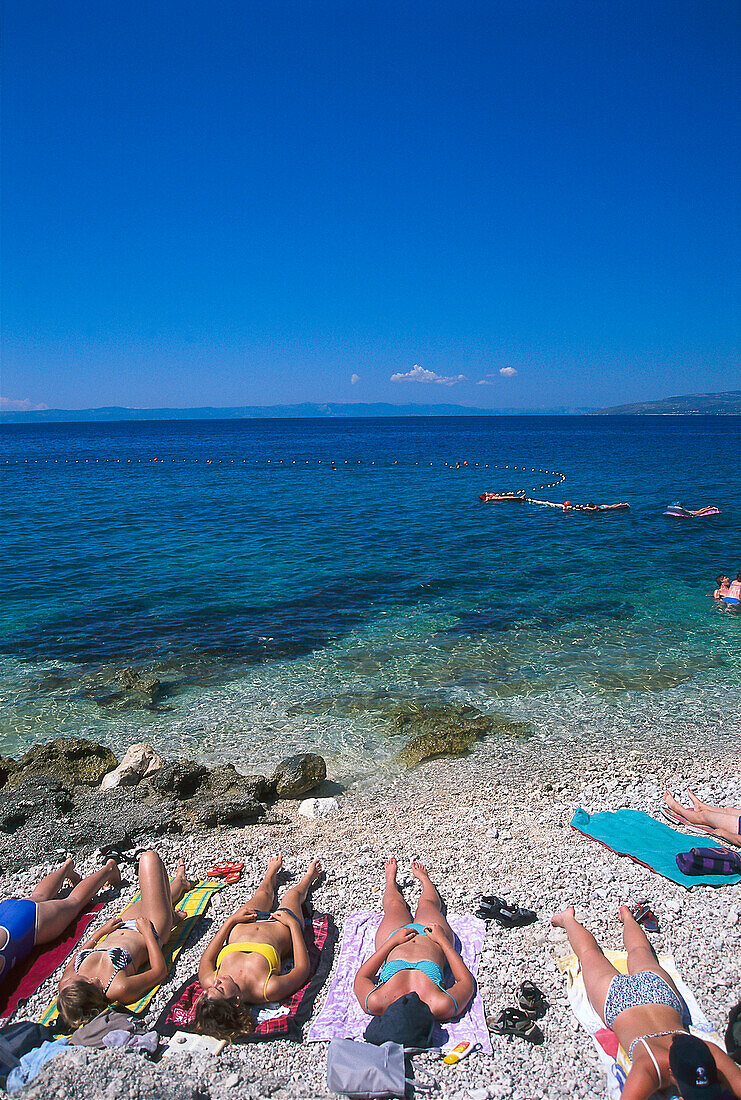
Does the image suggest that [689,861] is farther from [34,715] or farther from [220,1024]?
[34,715]

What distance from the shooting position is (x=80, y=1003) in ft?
20.1

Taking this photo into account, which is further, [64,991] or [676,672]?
[676,672]

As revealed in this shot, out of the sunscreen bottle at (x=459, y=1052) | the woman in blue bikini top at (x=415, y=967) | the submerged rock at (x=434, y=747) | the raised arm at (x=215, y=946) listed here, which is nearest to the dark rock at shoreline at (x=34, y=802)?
the raised arm at (x=215, y=946)

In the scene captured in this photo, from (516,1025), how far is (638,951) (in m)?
1.55

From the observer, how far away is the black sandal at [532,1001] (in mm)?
6277

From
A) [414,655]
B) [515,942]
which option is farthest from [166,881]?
[414,655]

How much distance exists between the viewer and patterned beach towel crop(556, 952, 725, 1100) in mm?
5527

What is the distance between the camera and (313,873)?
8406 mm

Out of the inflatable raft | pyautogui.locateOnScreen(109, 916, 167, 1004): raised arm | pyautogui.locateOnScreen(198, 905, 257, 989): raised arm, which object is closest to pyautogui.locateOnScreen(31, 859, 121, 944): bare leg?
pyautogui.locateOnScreen(109, 916, 167, 1004): raised arm

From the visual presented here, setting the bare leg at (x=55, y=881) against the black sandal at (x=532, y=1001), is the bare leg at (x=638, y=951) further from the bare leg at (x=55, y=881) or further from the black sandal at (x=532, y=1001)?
the bare leg at (x=55, y=881)

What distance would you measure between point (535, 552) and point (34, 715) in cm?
2266

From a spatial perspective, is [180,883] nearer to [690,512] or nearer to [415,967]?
[415,967]

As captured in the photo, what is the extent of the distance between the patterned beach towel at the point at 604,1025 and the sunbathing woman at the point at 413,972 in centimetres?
106

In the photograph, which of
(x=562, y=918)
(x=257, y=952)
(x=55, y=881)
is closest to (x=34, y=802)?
(x=55, y=881)
